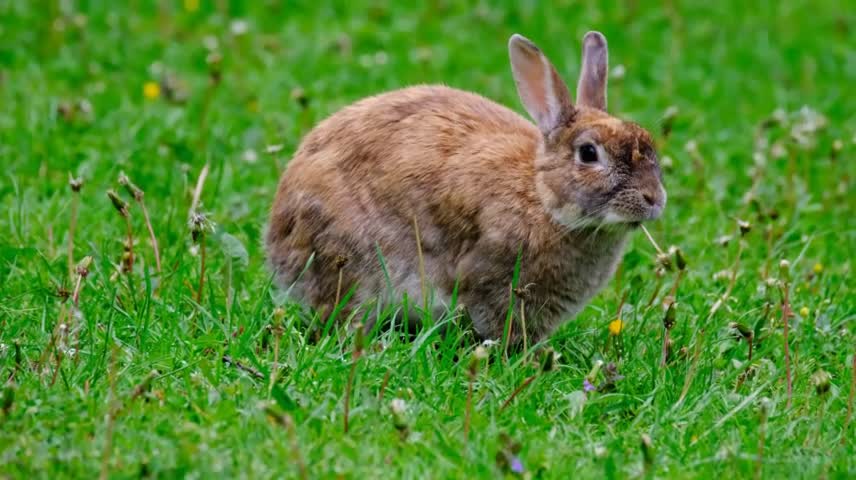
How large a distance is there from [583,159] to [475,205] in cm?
44

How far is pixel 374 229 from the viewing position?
16.7ft

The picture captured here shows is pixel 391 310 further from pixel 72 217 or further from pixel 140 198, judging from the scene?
pixel 72 217

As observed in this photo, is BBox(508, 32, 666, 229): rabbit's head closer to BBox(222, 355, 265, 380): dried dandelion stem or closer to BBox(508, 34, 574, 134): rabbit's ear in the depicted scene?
BBox(508, 34, 574, 134): rabbit's ear

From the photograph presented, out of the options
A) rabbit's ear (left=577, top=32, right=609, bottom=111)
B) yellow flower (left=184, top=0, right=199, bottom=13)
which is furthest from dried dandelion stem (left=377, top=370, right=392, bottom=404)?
yellow flower (left=184, top=0, right=199, bottom=13)

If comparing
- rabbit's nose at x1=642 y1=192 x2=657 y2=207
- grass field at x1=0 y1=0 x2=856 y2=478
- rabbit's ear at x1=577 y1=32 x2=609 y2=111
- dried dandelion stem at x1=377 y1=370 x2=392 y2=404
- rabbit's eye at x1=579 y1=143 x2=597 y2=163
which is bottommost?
grass field at x1=0 y1=0 x2=856 y2=478

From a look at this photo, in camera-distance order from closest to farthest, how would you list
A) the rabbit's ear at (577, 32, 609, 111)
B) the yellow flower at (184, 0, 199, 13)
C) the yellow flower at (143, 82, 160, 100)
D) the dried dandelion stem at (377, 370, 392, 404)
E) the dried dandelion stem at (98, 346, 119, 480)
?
the dried dandelion stem at (98, 346, 119, 480) < the dried dandelion stem at (377, 370, 392, 404) < the rabbit's ear at (577, 32, 609, 111) < the yellow flower at (143, 82, 160, 100) < the yellow flower at (184, 0, 199, 13)

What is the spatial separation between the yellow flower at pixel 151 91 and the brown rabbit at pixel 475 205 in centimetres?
241

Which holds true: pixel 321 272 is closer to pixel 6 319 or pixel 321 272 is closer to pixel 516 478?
pixel 6 319

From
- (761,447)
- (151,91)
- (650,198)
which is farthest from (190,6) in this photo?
(761,447)

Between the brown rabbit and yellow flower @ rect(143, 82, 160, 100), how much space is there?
241 centimetres

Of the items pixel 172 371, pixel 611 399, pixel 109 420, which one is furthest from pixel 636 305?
pixel 109 420

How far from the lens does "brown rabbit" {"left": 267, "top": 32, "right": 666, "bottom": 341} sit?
16.2ft

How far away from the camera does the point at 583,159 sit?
4953mm

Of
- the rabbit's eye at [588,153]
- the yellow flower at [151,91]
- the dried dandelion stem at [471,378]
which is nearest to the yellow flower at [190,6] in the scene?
the yellow flower at [151,91]
